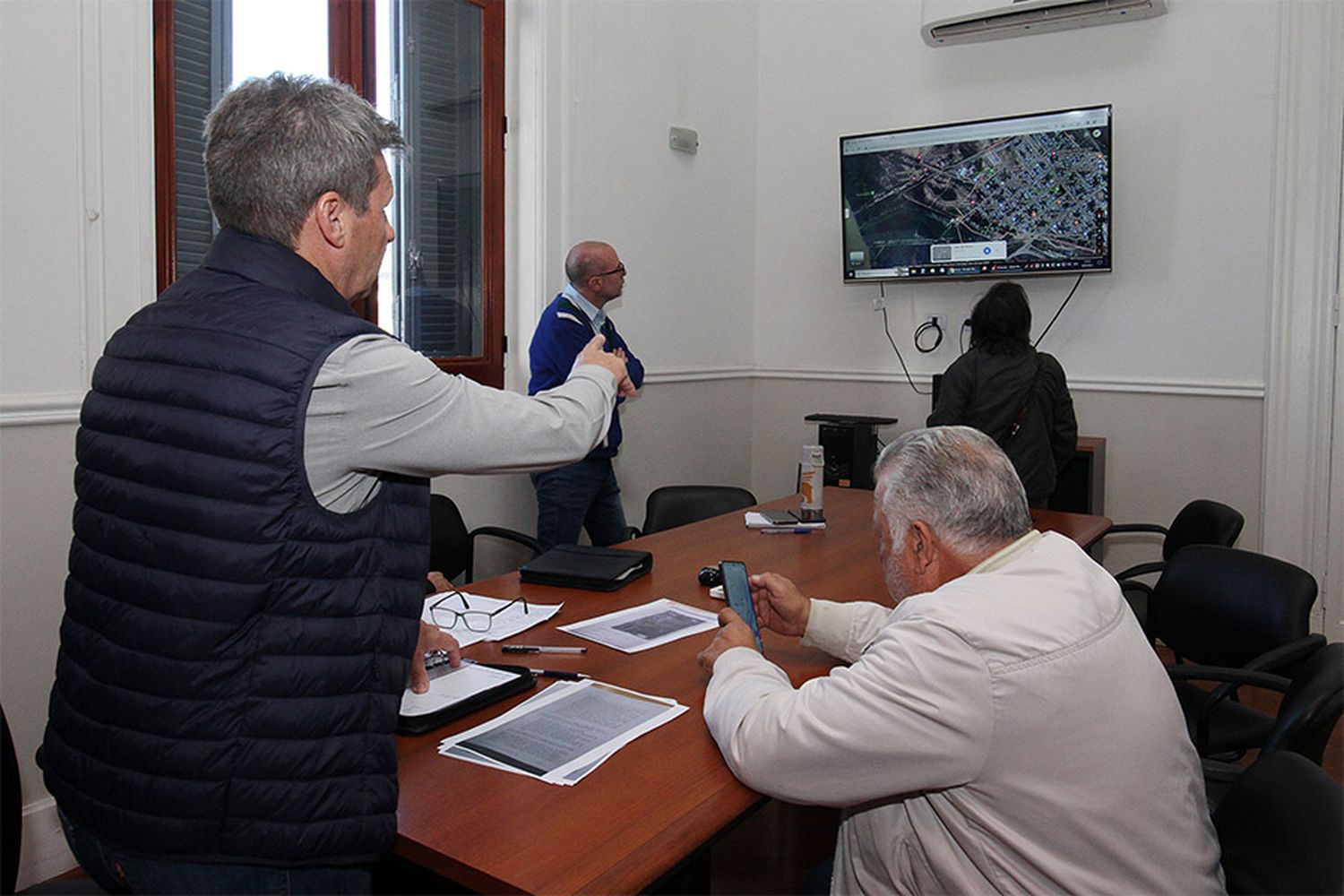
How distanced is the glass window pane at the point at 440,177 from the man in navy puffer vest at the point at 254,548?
2.92 meters

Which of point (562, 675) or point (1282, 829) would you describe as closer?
point (1282, 829)

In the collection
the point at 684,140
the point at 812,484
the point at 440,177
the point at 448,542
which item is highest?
the point at 684,140

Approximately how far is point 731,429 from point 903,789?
4.75 meters

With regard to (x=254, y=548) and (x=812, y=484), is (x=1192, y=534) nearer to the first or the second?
(x=812, y=484)

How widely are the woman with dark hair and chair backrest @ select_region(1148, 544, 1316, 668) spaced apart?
1.29m

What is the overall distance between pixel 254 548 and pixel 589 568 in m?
1.35

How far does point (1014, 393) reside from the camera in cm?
401

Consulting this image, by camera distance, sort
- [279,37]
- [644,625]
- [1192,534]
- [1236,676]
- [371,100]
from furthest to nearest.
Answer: [371,100] < [279,37] < [1192,534] < [1236,676] < [644,625]

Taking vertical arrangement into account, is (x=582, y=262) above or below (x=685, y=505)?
above

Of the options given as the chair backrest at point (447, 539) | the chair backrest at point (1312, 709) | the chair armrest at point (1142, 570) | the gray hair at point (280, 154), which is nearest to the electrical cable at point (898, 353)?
the chair armrest at point (1142, 570)

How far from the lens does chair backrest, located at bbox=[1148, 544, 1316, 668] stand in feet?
7.92

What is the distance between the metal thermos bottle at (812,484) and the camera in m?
→ 3.22


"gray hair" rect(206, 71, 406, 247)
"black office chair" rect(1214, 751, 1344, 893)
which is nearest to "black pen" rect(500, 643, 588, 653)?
"gray hair" rect(206, 71, 406, 247)

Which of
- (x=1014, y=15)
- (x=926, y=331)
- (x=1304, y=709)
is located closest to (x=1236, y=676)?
(x=1304, y=709)
